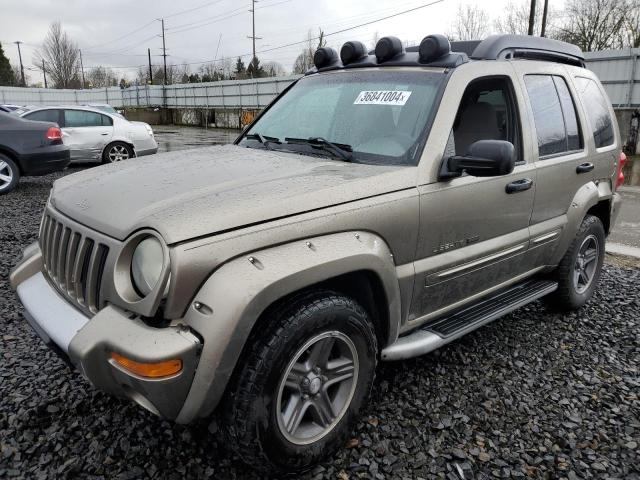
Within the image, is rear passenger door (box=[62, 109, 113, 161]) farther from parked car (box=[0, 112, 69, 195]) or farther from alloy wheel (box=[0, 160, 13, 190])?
alloy wheel (box=[0, 160, 13, 190])

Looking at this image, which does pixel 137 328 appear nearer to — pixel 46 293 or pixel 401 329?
pixel 46 293

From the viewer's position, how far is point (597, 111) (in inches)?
157

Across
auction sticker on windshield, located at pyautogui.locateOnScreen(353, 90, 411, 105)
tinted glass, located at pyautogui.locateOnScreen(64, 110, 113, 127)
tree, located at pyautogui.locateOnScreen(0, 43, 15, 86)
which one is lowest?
tinted glass, located at pyautogui.locateOnScreen(64, 110, 113, 127)

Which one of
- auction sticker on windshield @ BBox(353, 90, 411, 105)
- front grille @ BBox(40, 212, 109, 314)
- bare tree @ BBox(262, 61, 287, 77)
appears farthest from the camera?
bare tree @ BBox(262, 61, 287, 77)

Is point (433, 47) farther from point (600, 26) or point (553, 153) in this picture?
point (600, 26)

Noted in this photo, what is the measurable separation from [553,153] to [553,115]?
28cm

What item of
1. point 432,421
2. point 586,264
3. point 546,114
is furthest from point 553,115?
point 432,421

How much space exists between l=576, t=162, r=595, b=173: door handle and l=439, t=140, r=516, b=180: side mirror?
1484 mm

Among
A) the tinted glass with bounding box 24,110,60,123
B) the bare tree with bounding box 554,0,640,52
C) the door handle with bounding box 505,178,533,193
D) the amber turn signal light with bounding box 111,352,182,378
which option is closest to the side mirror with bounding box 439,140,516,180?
the door handle with bounding box 505,178,533,193

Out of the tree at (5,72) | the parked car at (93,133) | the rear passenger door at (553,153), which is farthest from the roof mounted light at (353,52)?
the tree at (5,72)

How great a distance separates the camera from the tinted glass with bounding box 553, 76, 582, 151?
3616 mm

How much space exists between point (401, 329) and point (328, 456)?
0.72 m

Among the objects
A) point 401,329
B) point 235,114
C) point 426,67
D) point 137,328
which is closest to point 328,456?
point 401,329

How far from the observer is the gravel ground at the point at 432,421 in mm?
2326
